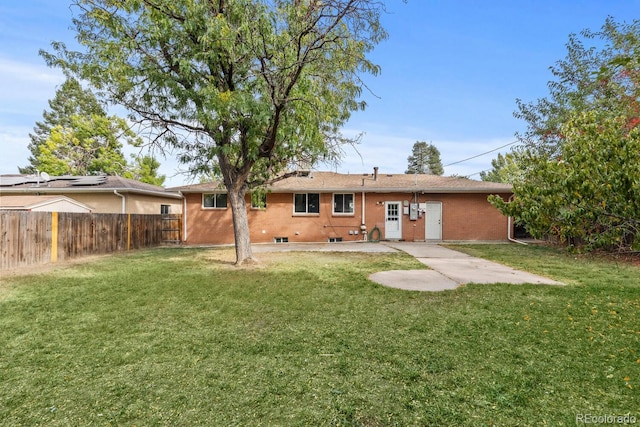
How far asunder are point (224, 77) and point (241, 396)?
7.07 meters

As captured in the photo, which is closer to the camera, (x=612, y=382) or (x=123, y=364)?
(x=612, y=382)

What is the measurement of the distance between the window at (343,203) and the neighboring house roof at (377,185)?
0.54 m

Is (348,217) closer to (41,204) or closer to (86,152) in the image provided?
(41,204)

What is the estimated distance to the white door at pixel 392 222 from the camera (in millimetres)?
14758

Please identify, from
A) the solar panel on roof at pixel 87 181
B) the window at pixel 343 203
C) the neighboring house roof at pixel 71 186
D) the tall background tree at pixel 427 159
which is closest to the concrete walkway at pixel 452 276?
the window at pixel 343 203

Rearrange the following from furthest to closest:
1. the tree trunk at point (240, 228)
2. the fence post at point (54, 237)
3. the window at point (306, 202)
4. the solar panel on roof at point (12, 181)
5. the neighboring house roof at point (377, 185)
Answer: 1. the solar panel on roof at point (12, 181)
2. the window at point (306, 202)
3. the neighboring house roof at point (377, 185)
4. the fence post at point (54, 237)
5. the tree trunk at point (240, 228)

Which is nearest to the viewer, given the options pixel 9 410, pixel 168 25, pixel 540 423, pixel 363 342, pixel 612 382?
pixel 540 423

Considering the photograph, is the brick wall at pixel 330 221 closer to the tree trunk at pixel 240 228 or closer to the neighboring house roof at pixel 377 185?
the neighboring house roof at pixel 377 185

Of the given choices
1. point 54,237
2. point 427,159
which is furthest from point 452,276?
point 427,159

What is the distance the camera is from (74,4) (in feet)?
22.5

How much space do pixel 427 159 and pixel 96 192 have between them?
44.7m

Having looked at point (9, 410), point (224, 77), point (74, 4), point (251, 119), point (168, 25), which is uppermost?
point (74, 4)

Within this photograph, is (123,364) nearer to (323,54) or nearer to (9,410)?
(9,410)

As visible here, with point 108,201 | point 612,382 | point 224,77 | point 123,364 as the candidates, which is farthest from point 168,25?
point 108,201
